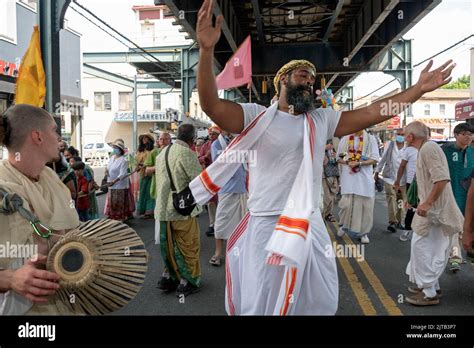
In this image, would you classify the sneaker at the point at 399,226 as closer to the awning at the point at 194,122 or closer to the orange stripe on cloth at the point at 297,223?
the awning at the point at 194,122

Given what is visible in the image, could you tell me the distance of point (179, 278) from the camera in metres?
5.26

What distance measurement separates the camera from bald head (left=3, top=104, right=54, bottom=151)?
213cm

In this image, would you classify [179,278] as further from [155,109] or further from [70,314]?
[155,109]

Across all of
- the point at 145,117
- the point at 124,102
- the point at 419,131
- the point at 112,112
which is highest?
the point at 124,102

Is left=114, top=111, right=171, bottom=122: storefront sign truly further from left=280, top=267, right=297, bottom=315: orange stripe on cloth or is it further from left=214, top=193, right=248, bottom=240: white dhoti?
left=280, top=267, right=297, bottom=315: orange stripe on cloth

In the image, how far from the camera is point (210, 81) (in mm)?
2471

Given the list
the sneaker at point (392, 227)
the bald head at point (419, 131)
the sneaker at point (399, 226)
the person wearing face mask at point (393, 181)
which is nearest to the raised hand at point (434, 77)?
the bald head at point (419, 131)

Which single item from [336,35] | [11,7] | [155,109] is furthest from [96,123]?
[336,35]

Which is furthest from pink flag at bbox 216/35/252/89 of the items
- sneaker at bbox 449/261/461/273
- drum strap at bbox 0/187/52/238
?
sneaker at bbox 449/261/461/273

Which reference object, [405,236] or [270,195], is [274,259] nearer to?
[270,195]

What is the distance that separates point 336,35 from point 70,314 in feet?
36.6

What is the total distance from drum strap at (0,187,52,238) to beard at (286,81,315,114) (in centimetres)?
157

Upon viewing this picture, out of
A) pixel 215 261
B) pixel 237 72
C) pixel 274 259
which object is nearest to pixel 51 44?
pixel 237 72

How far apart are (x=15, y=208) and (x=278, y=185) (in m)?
1.41
